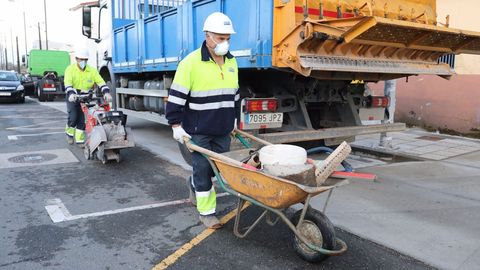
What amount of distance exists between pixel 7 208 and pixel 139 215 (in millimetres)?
1462

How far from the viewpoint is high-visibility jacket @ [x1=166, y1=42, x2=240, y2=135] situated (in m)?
3.92

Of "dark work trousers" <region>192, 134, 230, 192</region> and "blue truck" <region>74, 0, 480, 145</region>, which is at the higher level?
"blue truck" <region>74, 0, 480, 145</region>

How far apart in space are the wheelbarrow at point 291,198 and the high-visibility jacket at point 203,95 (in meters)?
0.48

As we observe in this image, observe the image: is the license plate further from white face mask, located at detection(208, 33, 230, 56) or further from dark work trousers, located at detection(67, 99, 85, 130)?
dark work trousers, located at detection(67, 99, 85, 130)

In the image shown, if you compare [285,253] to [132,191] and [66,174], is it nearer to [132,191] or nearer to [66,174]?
[132,191]

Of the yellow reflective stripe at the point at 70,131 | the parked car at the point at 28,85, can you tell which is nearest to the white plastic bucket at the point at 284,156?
the yellow reflective stripe at the point at 70,131

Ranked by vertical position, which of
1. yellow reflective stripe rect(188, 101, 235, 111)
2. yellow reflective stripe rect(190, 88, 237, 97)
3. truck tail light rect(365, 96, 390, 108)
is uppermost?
yellow reflective stripe rect(190, 88, 237, 97)

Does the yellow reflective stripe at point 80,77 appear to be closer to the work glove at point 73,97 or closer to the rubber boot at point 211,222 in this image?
the work glove at point 73,97

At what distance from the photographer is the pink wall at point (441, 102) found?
9.52 meters

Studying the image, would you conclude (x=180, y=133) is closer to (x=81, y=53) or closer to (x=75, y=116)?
(x=81, y=53)

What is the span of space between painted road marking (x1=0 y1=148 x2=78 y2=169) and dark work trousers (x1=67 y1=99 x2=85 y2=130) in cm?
56

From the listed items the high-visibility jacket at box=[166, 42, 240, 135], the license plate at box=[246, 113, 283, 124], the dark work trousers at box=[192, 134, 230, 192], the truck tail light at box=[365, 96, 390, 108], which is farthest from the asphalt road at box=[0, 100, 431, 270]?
the truck tail light at box=[365, 96, 390, 108]

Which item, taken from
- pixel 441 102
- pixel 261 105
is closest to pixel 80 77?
pixel 261 105

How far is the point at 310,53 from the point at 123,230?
2852 millimetres
